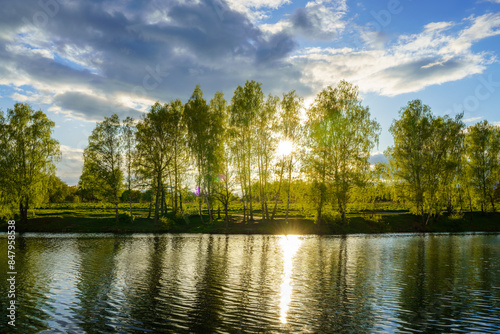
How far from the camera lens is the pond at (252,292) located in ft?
43.0

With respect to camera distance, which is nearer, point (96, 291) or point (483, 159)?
point (96, 291)

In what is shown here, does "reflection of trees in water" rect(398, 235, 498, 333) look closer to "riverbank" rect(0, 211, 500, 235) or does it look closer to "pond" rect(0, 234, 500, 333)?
"pond" rect(0, 234, 500, 333)

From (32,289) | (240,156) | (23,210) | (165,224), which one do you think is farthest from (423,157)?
(23,210)

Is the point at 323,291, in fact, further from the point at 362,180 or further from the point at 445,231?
the point at 445,231

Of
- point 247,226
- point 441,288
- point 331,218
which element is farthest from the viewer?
point 331,218

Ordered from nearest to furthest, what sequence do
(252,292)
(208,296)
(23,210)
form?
(208,296) → (252,292) → (23,210)

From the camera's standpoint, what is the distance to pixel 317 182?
5644cm

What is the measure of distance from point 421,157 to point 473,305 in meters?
51.6

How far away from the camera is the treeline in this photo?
56.8 metres

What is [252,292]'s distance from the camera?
17922mm

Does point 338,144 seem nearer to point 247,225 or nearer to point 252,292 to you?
point 247,225

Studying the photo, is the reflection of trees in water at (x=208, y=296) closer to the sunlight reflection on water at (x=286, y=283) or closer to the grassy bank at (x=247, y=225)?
the sunlight reflection on water at (x=286, y=283)

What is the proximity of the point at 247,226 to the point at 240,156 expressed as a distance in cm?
1250

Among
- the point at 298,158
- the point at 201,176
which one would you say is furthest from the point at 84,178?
the point at 298,158
